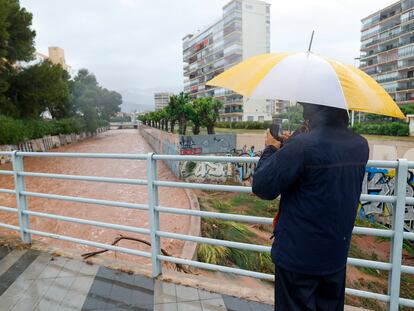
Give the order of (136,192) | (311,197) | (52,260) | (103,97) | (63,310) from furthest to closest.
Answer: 1. (103,97)
2. (136,192)
3. (52,260)
4. (63,310)
5. (311,197)

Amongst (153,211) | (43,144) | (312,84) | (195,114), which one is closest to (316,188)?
(312,84)

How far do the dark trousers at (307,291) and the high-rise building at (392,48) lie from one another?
55.1m

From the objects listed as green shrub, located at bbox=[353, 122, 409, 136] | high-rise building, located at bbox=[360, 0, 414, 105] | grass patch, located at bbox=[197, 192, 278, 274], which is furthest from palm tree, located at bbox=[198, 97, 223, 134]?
high-rise building, located at bbox=[360, 0, 414, 105]

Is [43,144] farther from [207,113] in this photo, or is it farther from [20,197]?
[20,197]

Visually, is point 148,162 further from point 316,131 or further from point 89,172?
point 89,172

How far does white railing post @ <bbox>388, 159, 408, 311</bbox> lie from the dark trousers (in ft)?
2.17

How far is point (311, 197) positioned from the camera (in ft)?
4.53

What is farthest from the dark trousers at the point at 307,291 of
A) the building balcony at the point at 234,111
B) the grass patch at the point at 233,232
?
the building balcony at the point at 234,111

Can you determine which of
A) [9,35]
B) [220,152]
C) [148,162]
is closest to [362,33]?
[220,152]

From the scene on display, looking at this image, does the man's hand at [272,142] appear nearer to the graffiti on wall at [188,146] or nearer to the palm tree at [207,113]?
the graffiti on wall at [188,146]

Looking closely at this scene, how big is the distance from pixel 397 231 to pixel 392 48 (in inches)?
2441

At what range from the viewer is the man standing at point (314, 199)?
53.1 inches

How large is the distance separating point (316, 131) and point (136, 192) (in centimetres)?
1134

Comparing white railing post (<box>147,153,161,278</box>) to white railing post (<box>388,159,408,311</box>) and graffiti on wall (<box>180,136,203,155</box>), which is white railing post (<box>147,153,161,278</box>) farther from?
graffiti on wall (<box>180,136,203,155</box>)
